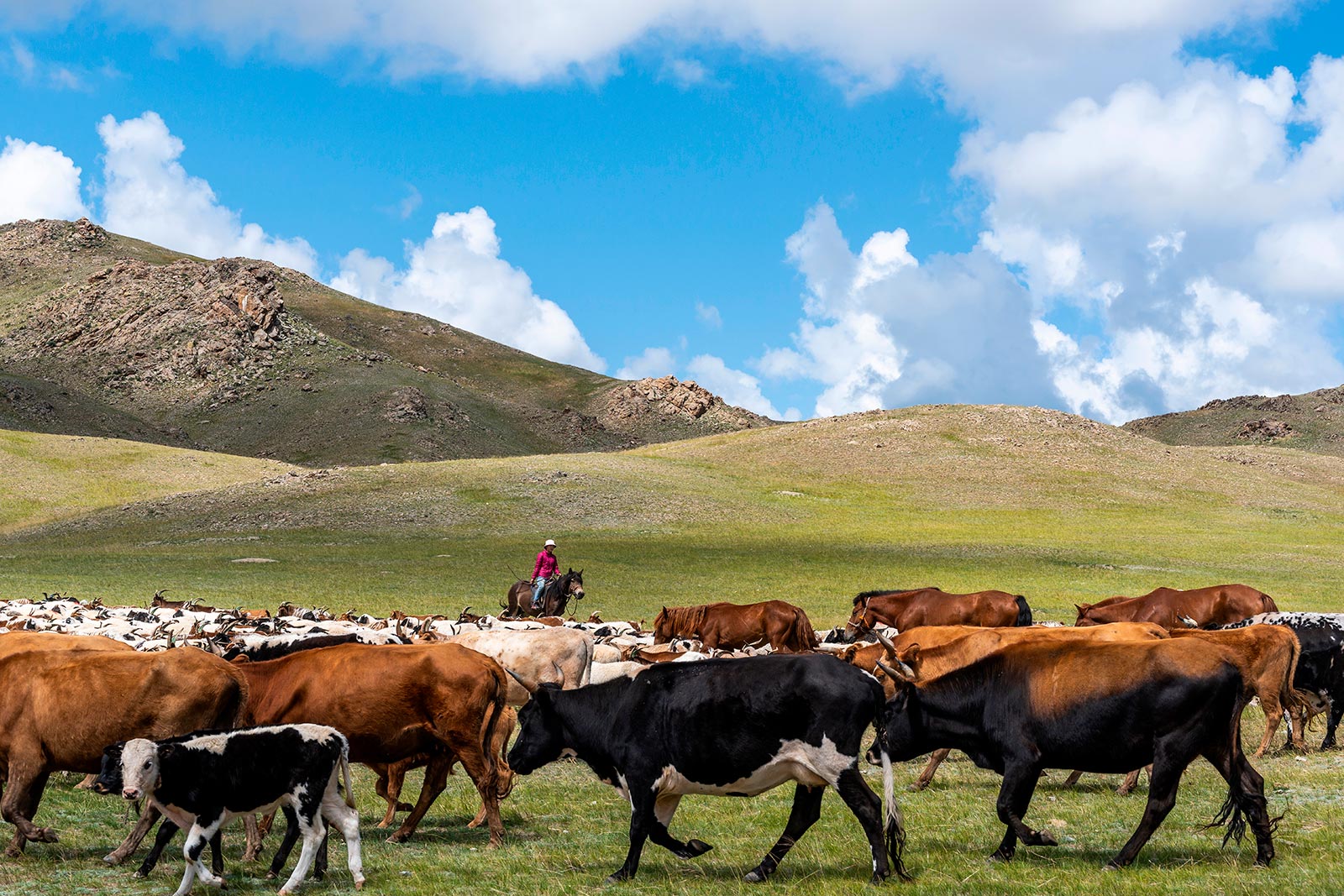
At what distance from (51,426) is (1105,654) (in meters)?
155

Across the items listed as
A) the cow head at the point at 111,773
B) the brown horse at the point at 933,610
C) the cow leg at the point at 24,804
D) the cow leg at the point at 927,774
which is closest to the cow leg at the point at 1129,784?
the cow leg at the point at 927,774

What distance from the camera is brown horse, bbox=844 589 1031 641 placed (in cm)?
2592

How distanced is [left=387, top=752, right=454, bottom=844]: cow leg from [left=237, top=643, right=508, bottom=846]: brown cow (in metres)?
0.01

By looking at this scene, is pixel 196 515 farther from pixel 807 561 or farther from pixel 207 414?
pixel 207 414

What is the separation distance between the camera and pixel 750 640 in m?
25.3

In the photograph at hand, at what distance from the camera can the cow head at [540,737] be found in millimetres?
10453

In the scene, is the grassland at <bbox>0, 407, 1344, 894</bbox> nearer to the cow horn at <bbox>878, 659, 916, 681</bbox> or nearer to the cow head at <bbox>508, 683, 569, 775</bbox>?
the cow head at <bbox>508, 683, 569, 775</bbox>

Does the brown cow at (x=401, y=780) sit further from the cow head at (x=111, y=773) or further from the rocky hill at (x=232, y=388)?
the rocky hill at (x=232, y=388)

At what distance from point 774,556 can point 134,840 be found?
42221 millimetres

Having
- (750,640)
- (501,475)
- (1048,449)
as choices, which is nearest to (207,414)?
(501,475)

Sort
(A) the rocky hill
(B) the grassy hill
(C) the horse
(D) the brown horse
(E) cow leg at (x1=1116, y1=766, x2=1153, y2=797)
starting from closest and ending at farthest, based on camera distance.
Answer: (E) cow leg at (x1=1116, y1=766, x2=1153, y2=797) → (D) the brown horse → (C) the horse → (B) the grassy hill → (A) the rocky hill

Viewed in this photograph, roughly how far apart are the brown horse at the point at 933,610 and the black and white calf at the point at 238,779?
56.7ft

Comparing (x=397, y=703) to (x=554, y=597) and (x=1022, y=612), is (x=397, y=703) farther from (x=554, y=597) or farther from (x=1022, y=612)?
(x=554, y=597)

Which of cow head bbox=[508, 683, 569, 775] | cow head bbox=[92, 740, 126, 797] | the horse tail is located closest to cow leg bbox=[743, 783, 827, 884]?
cow head bbox=[508, 683, 569, 775]
